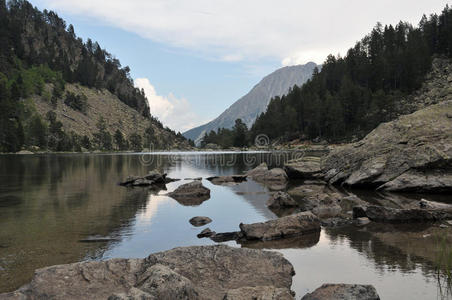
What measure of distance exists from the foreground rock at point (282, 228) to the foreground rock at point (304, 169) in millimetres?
24996

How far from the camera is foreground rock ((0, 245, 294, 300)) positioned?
7852mm

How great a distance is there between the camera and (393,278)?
33.3 feet

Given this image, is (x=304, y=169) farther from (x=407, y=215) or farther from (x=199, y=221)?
(x=199, y=221)

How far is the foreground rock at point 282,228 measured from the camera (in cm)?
1525

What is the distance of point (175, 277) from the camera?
314 inches

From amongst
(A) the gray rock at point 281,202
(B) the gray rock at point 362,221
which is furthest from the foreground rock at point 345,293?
(A) the gray rock at point 281,202

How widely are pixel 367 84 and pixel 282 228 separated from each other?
531 feet

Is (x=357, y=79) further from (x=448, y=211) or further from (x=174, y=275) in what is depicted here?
(x=174, y=275)

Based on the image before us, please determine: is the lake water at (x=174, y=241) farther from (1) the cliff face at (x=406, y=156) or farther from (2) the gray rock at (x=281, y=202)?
(1) the cliff face at (x=406, y=156)

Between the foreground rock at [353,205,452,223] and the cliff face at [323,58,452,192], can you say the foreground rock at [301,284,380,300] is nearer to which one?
the foreground rock at [353,205,452,223]

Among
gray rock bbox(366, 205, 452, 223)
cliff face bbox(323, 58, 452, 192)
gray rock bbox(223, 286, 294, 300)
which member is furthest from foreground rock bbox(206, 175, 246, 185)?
gray rock bbox(223, 286, 294, 300)

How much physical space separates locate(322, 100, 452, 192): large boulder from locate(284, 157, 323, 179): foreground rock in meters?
6.01

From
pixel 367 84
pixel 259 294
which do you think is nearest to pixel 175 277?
pixel 259 294

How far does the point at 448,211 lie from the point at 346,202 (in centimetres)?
619
